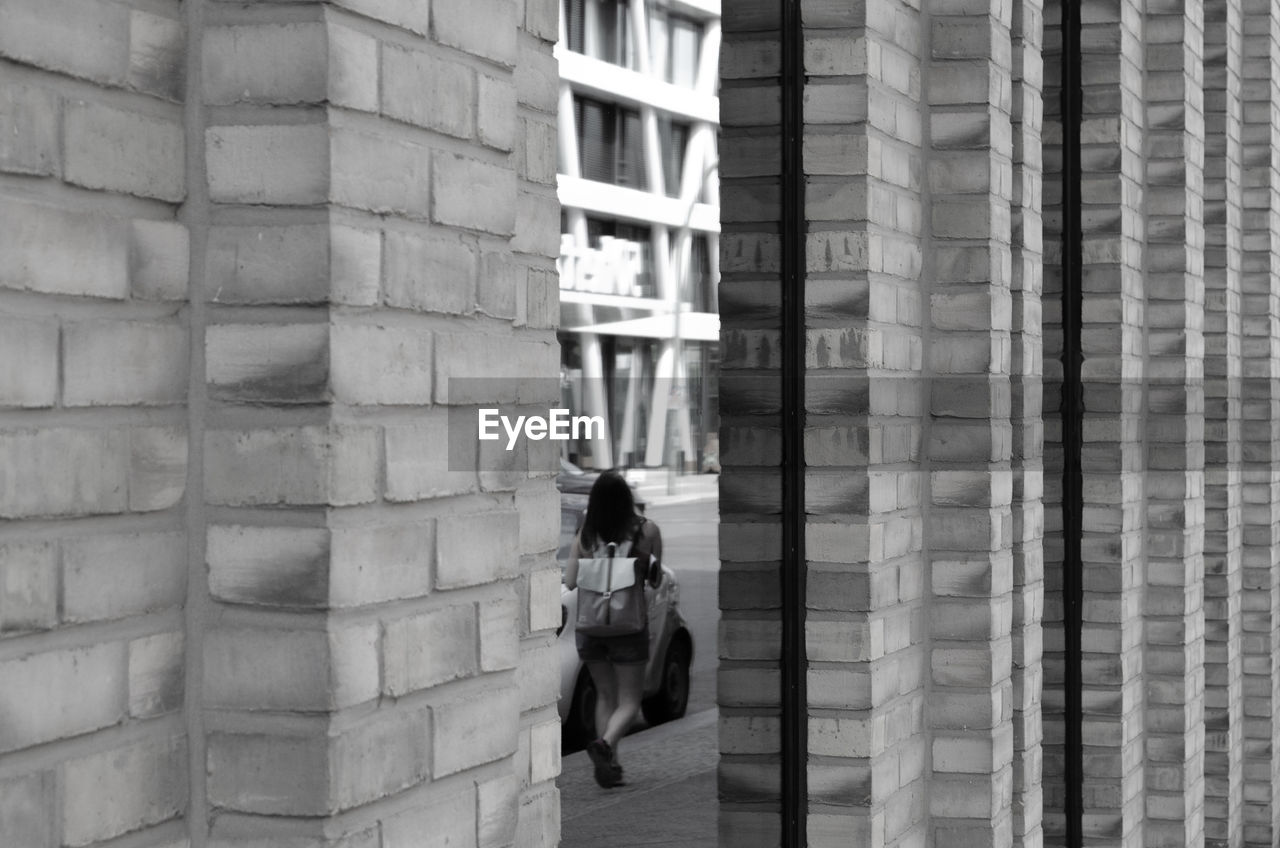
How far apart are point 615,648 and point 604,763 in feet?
1.73

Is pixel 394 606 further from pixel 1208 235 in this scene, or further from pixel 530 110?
pixel 1208 235

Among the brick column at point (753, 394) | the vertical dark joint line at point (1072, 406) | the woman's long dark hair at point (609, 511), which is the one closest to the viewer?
the woman's long dark hair at point (609, 511)

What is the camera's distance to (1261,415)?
30.2ft

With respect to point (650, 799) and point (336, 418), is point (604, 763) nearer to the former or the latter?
point (650, 799)

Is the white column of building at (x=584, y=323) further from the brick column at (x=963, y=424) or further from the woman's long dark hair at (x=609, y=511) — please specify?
the brick column at (x=963, y=424)

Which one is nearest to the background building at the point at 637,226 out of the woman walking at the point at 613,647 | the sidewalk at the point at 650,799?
the woman walking at the point at 613,647

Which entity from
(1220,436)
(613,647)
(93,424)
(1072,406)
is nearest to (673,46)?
(93,424)

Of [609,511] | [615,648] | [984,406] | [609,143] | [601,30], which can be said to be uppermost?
[601,30]

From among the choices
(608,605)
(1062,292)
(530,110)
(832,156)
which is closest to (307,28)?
(530,110)

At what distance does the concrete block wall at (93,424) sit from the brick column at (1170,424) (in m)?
5.60

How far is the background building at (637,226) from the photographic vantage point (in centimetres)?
355

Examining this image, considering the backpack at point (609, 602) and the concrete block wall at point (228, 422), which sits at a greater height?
the concrete block wall at point (228, 422)

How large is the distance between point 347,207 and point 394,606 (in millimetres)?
482

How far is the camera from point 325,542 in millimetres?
2090
